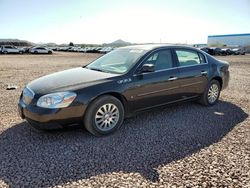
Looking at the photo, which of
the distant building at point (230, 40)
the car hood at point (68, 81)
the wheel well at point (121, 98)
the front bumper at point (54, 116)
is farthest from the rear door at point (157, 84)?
the distant building at point (230, 40)

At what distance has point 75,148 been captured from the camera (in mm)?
3852

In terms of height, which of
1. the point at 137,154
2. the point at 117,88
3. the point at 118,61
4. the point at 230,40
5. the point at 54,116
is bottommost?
the point at 137,154

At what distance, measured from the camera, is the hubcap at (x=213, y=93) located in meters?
6.17

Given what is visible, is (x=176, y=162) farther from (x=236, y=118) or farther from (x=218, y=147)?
(x=236, y=118)

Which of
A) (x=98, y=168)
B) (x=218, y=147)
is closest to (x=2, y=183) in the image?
(x=98, y=168)

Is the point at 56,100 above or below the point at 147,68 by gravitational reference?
below

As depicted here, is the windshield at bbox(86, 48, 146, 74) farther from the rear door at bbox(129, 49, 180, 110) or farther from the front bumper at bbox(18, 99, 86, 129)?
the front bumper at bbox(18, 99, 86, 129)

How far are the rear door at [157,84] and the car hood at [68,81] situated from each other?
56 centimetres

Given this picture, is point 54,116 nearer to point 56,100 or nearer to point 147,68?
point 56,100

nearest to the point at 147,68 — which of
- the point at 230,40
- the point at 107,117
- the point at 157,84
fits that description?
the point at 157,84

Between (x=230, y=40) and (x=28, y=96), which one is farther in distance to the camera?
(x=230, y=40)

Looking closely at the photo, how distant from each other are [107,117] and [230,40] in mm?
84811

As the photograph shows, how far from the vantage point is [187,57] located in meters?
5.68

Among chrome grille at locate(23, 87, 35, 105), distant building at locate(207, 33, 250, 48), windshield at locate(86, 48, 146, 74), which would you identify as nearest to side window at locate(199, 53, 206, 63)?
windshield at locate(86, 48, 146, 74)
